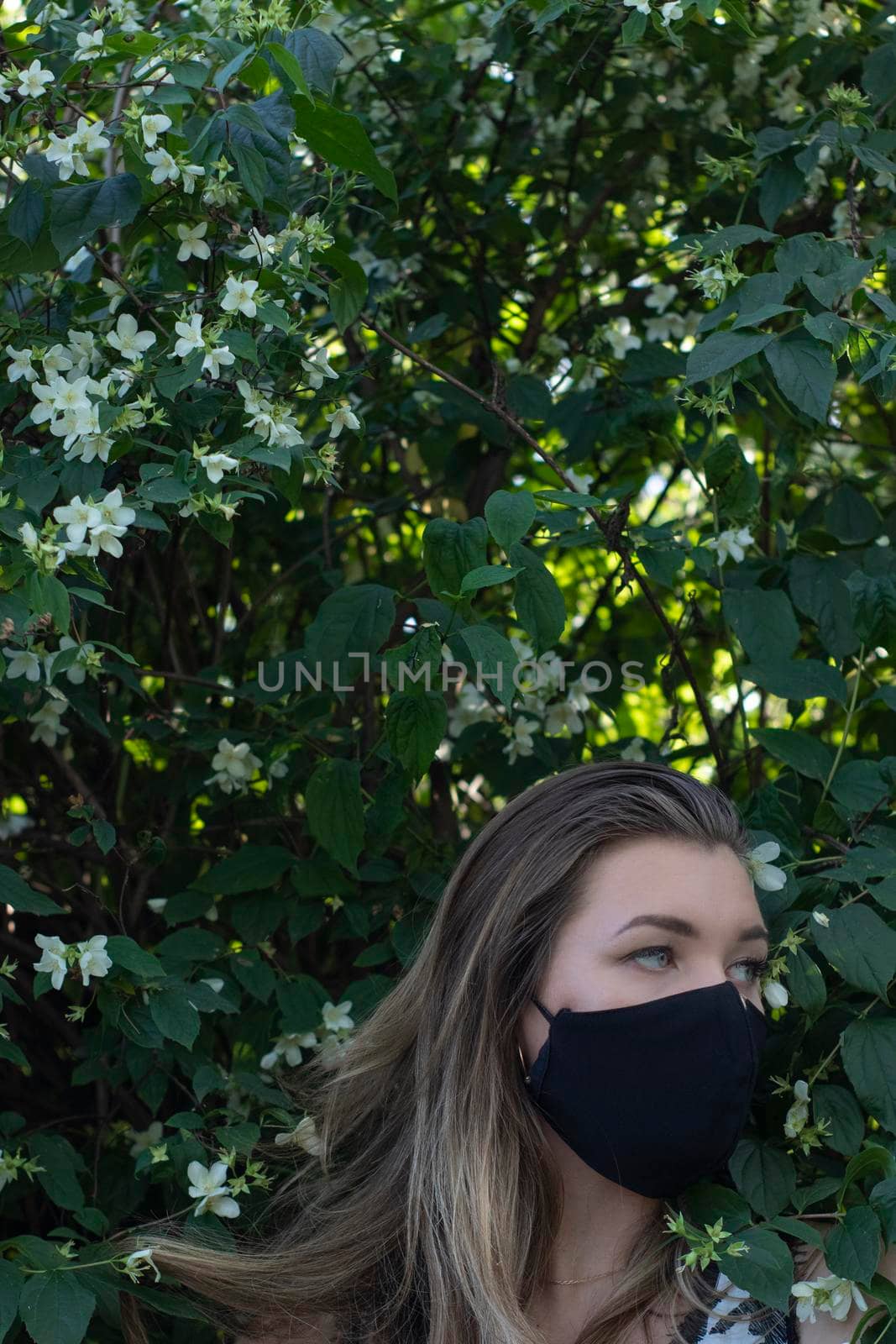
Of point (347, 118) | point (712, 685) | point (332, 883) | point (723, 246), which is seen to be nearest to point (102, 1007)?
point (332, 883)

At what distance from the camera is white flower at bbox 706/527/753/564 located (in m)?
2.01

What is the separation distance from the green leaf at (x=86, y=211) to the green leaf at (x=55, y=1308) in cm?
115

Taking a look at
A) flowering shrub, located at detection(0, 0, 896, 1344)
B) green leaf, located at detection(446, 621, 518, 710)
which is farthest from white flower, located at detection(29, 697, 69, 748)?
green leaf, located at detection(446, 621, 518, 710)

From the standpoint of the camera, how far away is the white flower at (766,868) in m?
1.76

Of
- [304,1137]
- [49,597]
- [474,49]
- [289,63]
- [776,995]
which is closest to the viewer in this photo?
[49,597]

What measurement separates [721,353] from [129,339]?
2.34 feet

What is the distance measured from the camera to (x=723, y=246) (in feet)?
5.80

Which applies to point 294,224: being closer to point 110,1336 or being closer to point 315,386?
point 315,386

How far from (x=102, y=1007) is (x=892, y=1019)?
0.97 metres

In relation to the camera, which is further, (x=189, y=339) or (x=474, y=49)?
(x=474, y=49)

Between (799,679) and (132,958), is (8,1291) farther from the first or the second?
(799,679)

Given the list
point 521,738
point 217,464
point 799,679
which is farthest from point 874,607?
point 217,464

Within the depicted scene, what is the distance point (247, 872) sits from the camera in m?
2.04

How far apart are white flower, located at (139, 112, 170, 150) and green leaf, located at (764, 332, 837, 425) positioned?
0.74m
